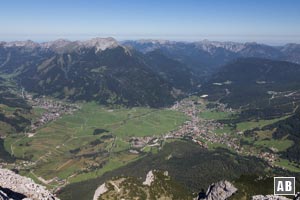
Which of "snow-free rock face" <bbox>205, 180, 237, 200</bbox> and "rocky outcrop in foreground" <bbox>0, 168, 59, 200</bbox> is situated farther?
"snow-free rock face" <bbox>205, 180, 237, 200</bbox>

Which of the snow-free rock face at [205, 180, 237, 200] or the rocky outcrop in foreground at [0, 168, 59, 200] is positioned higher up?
the rocky outcrop in foreground at [0, 168, 59, 200]

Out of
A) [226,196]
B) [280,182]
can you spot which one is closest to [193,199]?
[226,196]

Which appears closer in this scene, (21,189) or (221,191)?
(21,189)

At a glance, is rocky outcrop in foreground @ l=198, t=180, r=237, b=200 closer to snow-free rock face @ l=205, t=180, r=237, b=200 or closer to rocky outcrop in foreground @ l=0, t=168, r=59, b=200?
snow-free rock face @ l=205, t=180, r=237, b=200

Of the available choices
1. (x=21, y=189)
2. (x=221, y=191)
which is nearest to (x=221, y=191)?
(x=221, y=191)

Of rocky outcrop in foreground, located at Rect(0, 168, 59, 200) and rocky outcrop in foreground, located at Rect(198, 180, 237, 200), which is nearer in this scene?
rocky outcrop in foreground, located at Rect(0, 168, 59, 200)

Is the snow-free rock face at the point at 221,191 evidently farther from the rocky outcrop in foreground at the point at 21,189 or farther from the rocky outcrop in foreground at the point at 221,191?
the rocky outcrop in foreground at the point at 21,189

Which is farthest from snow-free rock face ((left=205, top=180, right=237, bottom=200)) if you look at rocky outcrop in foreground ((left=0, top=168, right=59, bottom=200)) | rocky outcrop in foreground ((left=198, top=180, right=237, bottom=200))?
rocky outcrop in foreground ((left=0, top=168, right=59, bottom=200))

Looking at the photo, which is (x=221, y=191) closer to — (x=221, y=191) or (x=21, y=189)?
(x=221, y=191)

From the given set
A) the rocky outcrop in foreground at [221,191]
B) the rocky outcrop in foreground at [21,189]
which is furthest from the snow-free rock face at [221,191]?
the rocky outcrop in foreground at [21,189]

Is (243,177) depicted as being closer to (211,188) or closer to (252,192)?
(252,192)

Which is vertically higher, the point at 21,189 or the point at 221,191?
the point at 21,189
